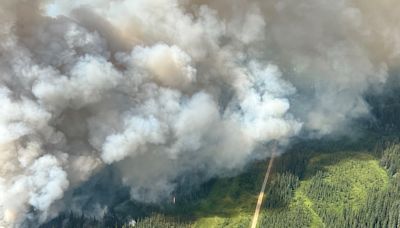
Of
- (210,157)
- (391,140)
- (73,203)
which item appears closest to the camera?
(73,203)

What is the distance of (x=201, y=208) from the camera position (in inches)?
5571

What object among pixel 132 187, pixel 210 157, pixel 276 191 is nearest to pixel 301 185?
pixel 276 191

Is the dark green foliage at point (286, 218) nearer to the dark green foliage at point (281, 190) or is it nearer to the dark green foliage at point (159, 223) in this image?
the dark green foliage at point (281, 190)

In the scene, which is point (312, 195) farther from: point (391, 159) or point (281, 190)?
point (391, 159)

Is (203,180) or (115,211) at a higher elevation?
(203,180)

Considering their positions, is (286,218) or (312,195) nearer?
(286,218)

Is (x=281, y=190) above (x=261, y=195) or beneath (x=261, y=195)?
above

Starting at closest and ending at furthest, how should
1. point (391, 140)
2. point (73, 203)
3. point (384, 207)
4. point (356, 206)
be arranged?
point (73, 203) < point (384, 207) < point (356, 206) < point (391, 140)

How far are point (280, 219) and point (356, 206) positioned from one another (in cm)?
2501

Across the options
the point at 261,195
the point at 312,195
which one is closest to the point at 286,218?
the point at 261,195

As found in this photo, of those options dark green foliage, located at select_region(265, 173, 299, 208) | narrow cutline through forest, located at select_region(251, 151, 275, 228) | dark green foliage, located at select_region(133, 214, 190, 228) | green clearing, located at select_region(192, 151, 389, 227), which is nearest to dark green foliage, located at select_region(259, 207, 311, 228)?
green clearing, located at select_region(192, 151, 389, 227)

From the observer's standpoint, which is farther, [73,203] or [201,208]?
[201,208]

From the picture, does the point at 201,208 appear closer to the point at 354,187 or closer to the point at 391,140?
the point at 354,187

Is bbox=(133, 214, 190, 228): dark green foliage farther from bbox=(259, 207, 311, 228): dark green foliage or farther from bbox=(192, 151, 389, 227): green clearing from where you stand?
bbox=(259, 207, 311, 228): dark green foliage
